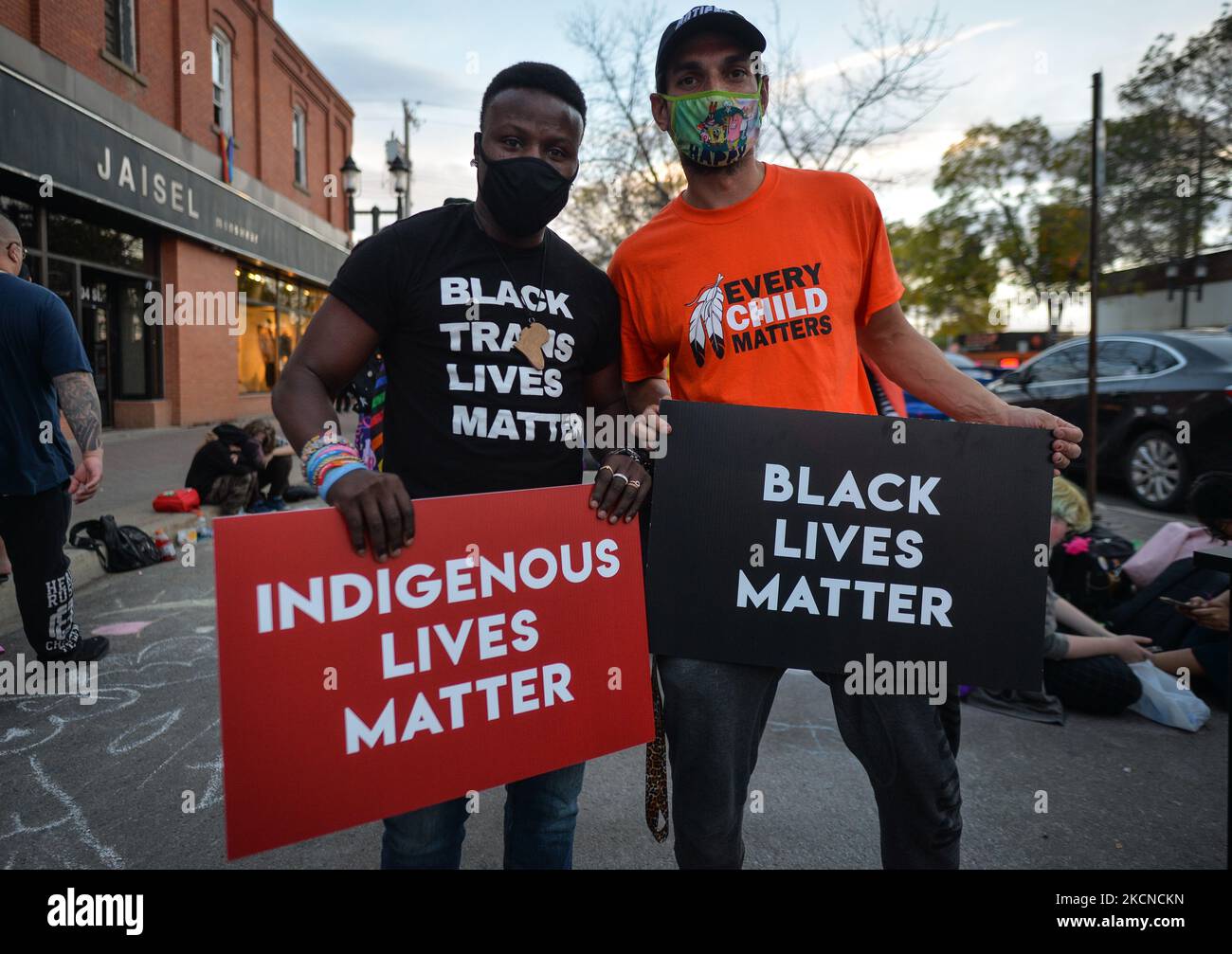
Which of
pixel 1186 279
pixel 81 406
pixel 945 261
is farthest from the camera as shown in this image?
pixel 945 261

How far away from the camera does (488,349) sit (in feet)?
5.54

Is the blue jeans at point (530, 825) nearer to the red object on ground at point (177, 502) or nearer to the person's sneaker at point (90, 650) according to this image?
the person's sneaker at point (90, 650)

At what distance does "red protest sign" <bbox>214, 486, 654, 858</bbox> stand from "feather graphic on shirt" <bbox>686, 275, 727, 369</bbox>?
0.49 m

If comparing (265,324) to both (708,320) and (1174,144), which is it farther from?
(1174,144)

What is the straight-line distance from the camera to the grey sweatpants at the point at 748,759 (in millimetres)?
1661

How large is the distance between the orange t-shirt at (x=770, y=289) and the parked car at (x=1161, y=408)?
19.6 feet

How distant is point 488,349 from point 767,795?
82.4 inches

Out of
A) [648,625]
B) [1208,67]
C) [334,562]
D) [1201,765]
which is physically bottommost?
[1201,765]

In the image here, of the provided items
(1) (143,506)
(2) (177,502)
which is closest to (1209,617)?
(2) (177,502)

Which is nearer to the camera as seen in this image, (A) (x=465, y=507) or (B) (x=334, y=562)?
(B) (x=334, y=562)
